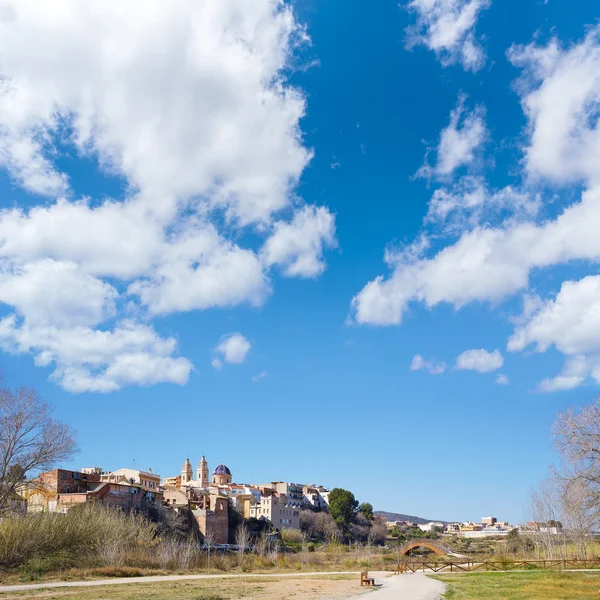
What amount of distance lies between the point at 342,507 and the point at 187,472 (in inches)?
1531

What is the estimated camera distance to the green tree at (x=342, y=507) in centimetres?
12575

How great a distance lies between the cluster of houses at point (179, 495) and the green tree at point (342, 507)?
28.7ft

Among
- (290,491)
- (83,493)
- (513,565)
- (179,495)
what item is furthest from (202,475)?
(513,565)

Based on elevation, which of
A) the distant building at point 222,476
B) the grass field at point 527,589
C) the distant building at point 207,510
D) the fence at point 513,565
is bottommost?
the grass field at point 527,589

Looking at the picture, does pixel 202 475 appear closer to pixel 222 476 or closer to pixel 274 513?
pixel 222 476

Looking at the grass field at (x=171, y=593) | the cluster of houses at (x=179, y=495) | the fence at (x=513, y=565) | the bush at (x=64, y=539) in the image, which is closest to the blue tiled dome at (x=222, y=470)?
the cluster of houses at (x=179, y=495)

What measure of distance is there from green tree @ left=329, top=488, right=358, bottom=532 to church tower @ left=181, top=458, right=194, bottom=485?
34.4 metres

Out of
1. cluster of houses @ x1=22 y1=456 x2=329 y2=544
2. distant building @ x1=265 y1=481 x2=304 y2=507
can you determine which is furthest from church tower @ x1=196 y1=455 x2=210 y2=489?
distant building @ x1=265 y1=481 x2=304 y2=507

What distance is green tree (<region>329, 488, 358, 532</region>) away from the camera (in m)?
126

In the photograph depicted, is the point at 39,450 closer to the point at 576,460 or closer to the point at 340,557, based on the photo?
the point at 576,460

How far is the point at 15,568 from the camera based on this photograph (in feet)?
119

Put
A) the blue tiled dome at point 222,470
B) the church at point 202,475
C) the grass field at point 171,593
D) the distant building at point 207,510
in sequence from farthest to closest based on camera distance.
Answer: the blue tiled dome at point 222,470 → the church at point 202,475 → the distant building at point 207,510 → the grass field at point 171,593

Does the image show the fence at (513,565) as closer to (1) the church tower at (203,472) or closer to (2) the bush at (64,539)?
(2) the bush at (64,539)

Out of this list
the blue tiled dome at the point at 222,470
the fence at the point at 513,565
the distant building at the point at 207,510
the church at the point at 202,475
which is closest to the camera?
the fence at the point at 513,565
